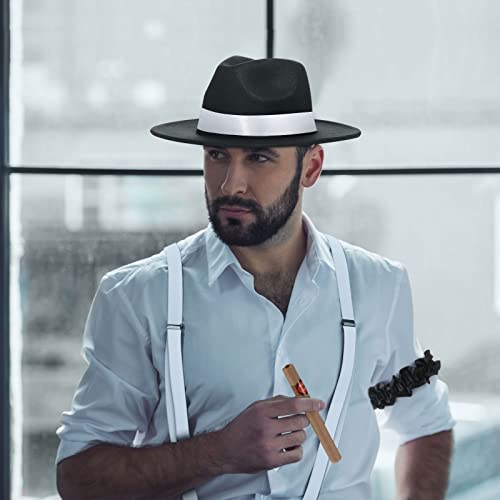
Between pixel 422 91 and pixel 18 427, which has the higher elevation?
pixel 422 91

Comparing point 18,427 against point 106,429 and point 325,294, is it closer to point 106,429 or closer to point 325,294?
point 106,429

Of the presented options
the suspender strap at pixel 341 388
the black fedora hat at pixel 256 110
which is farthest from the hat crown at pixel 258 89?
the suspender strap at pixel 341 388

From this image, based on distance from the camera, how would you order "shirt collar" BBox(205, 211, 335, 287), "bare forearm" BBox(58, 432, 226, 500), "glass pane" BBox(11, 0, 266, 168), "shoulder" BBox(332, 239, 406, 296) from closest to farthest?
"bare forearm" BBox(58, 432, 226, 500) < "shirt collar" BBox(205, 211, 335, 287) < "shoulder" BBox(332, 239, 406, 296) < "glass pane" BBox(11, 0, 266, 168)

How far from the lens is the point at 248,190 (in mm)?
1865

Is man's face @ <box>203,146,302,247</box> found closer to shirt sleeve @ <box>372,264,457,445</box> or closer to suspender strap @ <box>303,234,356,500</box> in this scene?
suspender strap @ <box>303,234,356,500</box>

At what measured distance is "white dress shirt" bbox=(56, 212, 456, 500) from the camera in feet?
6.30

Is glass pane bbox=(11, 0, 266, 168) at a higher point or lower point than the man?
higher

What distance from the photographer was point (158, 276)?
196 cm

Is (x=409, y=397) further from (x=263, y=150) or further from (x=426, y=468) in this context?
(x=263, y=150)

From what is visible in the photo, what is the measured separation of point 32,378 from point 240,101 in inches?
37.7

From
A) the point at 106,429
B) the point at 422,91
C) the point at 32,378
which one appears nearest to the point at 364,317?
the point at 106,429

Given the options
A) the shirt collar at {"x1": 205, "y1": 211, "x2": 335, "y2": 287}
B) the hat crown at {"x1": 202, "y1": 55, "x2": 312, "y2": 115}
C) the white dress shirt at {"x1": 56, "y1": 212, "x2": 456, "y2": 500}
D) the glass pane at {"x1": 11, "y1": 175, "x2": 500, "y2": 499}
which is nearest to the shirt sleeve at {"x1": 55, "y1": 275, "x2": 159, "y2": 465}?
the white dress shirt at {"x1": 56, "y1": 212, "x2": 456, "y2": 500}

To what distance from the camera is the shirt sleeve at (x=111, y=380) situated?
1910 millimetres

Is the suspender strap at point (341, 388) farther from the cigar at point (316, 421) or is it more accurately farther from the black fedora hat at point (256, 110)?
the black fedora hat at point (256, 110)
